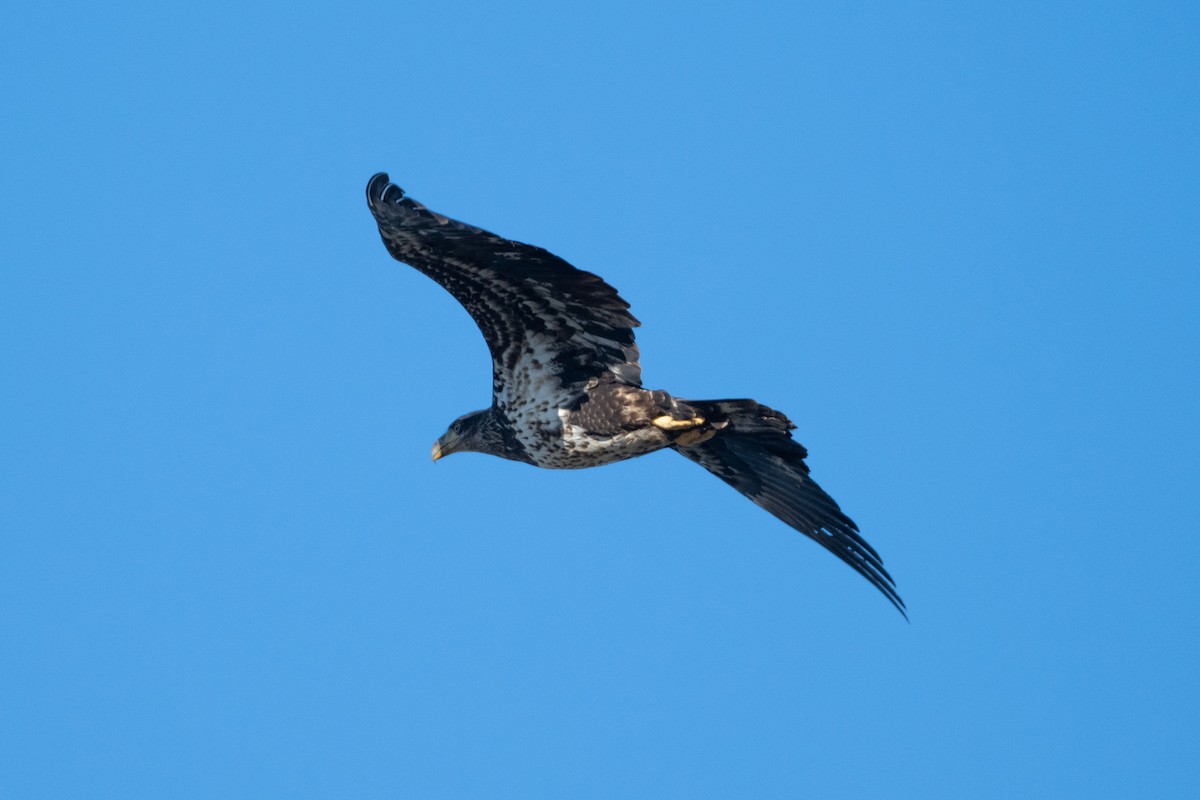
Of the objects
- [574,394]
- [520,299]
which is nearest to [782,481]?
[574,394]

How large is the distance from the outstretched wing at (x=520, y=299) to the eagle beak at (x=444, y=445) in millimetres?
1374

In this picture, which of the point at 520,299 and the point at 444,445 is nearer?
the point at 520,299

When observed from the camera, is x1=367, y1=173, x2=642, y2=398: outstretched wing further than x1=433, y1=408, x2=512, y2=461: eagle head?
No

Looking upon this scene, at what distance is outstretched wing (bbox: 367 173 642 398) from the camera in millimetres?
10734

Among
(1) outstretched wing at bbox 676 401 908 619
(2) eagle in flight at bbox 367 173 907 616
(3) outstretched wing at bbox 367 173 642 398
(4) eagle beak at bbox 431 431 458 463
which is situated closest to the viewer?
(3) outstretched wing at bbox 367 173 642 398

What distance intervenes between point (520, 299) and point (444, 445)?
8.69 ft

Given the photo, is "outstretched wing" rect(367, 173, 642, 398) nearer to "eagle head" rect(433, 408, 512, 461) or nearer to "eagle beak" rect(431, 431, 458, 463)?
"eagle head" rect(433, 408, 512, 461)

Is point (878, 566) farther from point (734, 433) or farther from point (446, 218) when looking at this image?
point (446, 218)

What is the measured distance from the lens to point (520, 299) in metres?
11.6

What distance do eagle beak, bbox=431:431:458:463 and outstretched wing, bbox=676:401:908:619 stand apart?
1.87m

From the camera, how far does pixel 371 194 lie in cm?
1066

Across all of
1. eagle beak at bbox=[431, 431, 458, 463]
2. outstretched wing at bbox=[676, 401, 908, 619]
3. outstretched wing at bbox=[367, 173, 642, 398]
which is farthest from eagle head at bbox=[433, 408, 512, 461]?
outstretched wing at bbox=[676, 401, 908, 619]

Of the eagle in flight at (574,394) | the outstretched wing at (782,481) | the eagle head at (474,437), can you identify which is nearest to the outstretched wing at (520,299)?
the eagle in flight at (574,394)

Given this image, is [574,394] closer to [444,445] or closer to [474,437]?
[474,437]
